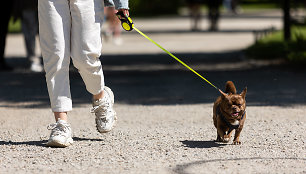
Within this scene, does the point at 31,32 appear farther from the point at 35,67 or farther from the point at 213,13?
the point at 213,13

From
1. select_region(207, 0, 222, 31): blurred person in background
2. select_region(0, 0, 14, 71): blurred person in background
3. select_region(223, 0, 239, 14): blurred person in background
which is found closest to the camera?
select_region(0, 0, 14, 71): blurred person in background

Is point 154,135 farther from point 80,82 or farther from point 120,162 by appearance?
point 80,82

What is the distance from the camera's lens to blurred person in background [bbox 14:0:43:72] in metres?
11.4

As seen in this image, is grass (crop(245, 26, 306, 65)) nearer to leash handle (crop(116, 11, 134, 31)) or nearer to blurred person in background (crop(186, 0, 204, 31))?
leash handle (crop(116, 11, 134, 31))

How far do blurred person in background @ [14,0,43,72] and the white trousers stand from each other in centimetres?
584

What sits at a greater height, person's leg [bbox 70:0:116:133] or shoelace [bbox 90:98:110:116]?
person's leg [bbox 70:0:116:133]

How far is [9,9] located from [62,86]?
665 cm

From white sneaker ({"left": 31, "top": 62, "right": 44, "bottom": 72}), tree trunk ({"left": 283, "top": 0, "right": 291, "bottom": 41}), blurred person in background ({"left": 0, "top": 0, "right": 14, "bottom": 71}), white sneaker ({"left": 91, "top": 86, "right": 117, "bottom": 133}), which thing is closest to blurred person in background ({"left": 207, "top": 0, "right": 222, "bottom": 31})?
tree trunk ({"left": 283, "top": 0, "right": 291, "bottom": 41})

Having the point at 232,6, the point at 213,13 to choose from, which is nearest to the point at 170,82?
the point at 213,13

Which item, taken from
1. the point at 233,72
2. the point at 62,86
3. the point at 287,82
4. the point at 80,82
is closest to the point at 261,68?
the point at 233,72

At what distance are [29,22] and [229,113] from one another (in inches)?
272

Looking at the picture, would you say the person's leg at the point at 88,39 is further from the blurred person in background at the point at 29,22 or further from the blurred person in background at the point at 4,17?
the blurred person in background at the point at 4,17

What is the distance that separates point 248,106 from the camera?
7.89 m

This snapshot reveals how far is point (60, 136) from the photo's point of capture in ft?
18.2
